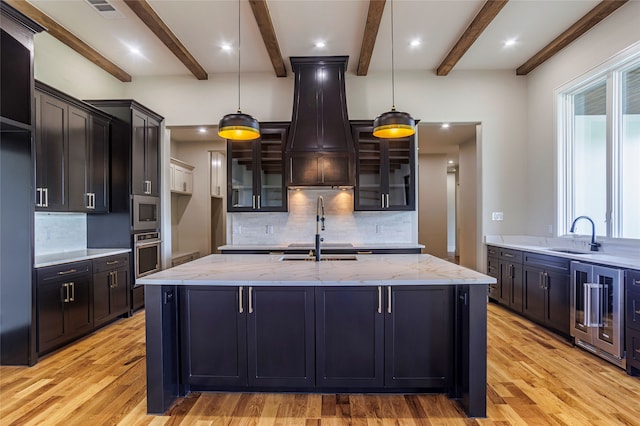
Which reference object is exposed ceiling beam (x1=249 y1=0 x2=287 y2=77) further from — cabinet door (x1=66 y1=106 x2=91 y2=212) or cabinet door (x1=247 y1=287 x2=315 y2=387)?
cabinet door (x1=247 y1=287 x2=315 y2=387)

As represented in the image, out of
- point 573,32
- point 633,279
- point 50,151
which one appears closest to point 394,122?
point 633,279

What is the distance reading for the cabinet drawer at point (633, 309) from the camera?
2.59m

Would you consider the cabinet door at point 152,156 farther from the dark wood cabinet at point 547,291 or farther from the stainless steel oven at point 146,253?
the dark wood cabinet at point 547,291

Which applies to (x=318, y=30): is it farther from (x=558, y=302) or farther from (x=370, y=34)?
(x=558, y=302)

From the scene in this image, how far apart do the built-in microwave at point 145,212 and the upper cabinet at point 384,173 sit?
111 inches

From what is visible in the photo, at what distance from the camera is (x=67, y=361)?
2.94 metres

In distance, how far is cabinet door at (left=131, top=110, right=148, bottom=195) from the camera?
418cm

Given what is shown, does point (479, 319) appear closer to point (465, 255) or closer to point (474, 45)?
point (474, 45)

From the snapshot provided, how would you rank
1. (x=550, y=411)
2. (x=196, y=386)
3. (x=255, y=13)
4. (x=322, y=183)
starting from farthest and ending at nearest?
(x=322, y=183) < (x=255, y=13) < (x=196, y=386) < (x=550, y=411)

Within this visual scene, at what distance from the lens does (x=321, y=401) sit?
2242 millimetres

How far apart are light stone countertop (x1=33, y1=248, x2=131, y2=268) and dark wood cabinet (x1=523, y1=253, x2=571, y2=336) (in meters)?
4.82

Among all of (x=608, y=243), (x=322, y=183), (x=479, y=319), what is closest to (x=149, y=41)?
(x=322, y=183)

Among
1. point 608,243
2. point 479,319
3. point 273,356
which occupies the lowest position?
point 273,356

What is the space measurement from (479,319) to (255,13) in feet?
11.0
